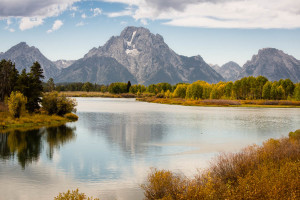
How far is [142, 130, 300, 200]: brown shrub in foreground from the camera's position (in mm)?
12859

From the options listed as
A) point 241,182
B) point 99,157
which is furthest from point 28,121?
point 241,182

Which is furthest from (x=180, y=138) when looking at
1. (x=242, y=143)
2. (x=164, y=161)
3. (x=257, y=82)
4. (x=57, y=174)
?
(x=257, y=82)

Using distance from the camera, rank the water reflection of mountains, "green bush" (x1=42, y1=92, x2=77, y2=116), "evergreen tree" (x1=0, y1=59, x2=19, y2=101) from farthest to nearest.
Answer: "evergreen tree" (x1=0, y1=59, x2=19, y2=101) < "green bush" (x1=42, y1=92, x2=77, y2=116) < the water reflection of mountains

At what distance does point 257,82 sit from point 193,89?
37.3 meters

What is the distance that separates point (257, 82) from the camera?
17375 cm

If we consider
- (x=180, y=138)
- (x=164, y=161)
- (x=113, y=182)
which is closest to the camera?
(x=113, y=182)

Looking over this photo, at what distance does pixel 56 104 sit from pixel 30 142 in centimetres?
2706

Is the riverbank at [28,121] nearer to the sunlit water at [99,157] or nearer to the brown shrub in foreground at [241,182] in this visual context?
the sunlit water at [99,157]

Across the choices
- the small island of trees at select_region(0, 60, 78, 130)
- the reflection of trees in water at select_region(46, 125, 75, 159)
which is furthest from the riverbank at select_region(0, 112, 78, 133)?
the reflection of trees in water at select_region(46, 125, 75, 159)

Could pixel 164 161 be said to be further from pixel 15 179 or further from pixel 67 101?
pixel 67 101

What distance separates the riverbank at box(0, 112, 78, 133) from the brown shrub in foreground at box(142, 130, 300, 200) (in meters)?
39.5

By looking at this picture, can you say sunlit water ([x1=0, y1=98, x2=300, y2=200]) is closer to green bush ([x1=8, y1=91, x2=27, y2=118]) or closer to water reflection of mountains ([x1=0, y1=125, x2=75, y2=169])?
water reflection of mountains ([x1=0, y1=125, x2=75, y2=169])

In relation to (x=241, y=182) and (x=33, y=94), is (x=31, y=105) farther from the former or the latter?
(x=241, y=182)

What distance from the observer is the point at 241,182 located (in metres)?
15.0
